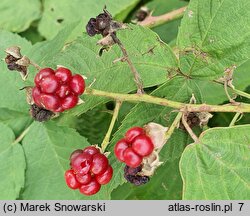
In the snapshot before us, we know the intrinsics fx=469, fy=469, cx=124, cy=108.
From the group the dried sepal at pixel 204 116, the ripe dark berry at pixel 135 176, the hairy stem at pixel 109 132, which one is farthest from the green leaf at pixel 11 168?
the dried sepal at pixel 204 116

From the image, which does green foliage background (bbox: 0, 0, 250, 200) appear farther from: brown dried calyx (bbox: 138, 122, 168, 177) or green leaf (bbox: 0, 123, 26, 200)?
brown dried calyx (bbox: 138, 122, 168, 177)

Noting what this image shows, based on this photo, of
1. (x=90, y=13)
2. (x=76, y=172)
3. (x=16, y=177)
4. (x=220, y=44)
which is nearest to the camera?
(x=76, y=172)

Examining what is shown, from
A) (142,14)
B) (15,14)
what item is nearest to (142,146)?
(142,14)

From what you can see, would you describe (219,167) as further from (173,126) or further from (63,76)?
(63,76)

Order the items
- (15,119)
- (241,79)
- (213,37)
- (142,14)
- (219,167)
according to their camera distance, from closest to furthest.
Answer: (219,167)
(213,37)
(15,119)
(241,79)
(142,14)

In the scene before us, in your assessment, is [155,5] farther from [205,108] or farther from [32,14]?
[205,108]

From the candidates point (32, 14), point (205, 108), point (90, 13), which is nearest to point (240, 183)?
point (205, 108)
